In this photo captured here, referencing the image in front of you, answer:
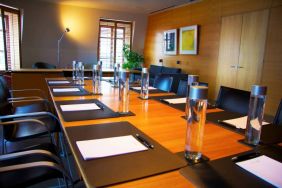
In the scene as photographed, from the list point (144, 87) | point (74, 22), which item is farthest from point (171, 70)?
point (144, 87)

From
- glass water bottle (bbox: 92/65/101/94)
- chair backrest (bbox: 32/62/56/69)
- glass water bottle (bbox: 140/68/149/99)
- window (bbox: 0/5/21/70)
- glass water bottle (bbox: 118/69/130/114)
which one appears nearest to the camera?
glass water bottle (bbox: 118/69/130/114)

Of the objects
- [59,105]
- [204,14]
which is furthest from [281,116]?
[204,14]

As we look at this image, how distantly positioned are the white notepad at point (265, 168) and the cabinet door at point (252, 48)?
3872 millimetres

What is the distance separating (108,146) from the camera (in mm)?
916

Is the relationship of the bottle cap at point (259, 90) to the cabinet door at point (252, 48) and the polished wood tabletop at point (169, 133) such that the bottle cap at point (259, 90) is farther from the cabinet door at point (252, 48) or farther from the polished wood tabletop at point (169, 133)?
the cabinet door at point (252, 48)

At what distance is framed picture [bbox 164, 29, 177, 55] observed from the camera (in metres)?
6.42

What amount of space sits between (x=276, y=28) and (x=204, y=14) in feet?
6.42

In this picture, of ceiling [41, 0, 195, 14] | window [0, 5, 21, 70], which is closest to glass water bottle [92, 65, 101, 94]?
ceiling [41, 0, 195, 14]

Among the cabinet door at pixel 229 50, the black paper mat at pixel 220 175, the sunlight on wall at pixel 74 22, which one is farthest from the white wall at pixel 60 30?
the black paper mat at pixel 220 175

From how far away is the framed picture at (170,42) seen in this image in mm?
6422

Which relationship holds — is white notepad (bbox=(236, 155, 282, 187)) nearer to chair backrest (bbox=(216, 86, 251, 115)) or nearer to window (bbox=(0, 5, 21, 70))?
chair backrest (bbox=(216, 86, 251, 115))

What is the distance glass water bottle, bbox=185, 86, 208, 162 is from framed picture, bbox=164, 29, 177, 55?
19.0 feet

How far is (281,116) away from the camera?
1489mm

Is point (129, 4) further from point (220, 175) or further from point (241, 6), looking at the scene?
point (220, 175)
